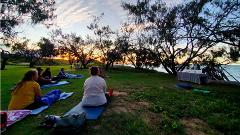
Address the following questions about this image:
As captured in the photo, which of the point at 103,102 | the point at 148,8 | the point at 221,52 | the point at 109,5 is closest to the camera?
the point at 103,102

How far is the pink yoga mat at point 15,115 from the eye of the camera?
7.85 metres

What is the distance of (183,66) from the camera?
30.6 m

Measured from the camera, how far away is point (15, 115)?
329 inches

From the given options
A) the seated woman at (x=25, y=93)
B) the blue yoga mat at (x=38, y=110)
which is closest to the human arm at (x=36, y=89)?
the seated woman at (x=25, y=93)

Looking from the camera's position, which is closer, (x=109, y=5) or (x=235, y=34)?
(x=235, y=34)

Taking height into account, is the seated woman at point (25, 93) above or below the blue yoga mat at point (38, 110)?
above

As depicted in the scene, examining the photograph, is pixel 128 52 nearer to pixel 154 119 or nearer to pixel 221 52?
pixel 221 52

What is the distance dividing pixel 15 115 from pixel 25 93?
36.7 inches

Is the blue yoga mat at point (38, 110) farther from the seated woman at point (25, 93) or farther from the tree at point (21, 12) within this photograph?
the tree at point (21, 12)

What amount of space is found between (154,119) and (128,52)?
28217 millimetres

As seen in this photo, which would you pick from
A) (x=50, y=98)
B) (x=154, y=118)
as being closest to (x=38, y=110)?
(x=50, y=98)

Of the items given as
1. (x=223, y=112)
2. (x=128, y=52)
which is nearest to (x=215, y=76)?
(x=128, y=52)

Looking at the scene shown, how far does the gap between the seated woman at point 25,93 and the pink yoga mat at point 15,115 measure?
43 cm

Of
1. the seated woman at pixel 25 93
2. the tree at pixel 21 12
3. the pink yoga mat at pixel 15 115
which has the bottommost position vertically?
the pink yoga mat at pixel 15 115
